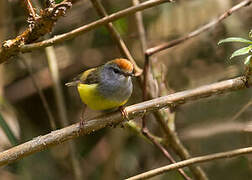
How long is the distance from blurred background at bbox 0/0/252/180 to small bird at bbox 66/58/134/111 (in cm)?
94

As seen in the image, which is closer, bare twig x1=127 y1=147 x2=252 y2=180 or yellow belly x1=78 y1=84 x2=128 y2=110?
bare twig x1=127 y1=147 x2=252 y2=180

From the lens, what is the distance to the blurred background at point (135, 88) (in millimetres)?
3504

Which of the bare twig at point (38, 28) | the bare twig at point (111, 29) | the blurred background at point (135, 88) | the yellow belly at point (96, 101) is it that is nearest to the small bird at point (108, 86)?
the yellow belly at point (96, 101)

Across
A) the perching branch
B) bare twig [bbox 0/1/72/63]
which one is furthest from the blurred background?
bare twig [bbox 0/1/72/63]

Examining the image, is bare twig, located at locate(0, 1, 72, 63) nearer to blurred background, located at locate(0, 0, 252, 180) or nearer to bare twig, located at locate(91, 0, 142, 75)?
bare twig, located at locate(91, 0, 142, 75)

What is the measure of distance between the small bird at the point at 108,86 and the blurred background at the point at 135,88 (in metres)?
0.94

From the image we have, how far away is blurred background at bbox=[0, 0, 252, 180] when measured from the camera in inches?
138

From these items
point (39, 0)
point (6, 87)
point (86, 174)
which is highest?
point (39, 0)

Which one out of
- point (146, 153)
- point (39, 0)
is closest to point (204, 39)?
point (146, 153)

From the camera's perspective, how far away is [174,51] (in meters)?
4.37

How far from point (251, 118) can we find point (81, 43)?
2275 millimetres

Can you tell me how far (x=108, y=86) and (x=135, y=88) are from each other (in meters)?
1.76

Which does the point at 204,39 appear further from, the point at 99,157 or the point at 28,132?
the point at 28,132

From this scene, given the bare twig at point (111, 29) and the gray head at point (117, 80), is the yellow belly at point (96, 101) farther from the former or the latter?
the bare twig at point (111, 29)
